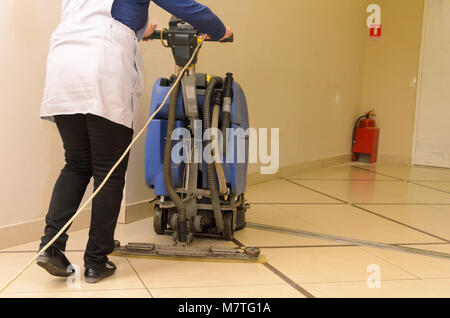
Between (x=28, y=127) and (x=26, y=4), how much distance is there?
19.8 inches

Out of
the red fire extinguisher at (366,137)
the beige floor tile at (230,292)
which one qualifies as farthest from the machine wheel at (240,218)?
the red fire extinguisher at (366,137)

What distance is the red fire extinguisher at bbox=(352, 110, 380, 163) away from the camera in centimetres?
504

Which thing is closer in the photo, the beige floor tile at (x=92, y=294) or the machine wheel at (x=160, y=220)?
the beige floor tile at (x=92, y=294)

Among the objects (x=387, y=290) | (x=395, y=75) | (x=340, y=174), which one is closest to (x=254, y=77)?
(x=340, y=174)

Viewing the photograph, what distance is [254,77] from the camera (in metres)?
3.40

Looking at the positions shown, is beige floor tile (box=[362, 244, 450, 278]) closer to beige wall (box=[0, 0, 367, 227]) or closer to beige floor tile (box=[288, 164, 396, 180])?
beige wall (box=[0, 0, 367, 227])

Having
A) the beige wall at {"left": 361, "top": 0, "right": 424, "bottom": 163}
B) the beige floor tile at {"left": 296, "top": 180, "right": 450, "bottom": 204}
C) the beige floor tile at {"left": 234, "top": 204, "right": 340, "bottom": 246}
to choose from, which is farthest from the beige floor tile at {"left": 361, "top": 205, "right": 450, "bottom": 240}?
the beige wall at {"left": 361, "top": 0, "right": 424, "bottom": 163}

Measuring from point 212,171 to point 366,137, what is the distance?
357cm

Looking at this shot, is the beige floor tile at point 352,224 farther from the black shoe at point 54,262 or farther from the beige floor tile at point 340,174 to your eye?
the black shoe at point 54,262

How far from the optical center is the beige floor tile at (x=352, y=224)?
2229mm

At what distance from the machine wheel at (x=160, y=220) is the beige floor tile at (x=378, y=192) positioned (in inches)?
58.7

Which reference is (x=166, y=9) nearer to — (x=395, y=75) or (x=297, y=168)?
(x=297, y=168)


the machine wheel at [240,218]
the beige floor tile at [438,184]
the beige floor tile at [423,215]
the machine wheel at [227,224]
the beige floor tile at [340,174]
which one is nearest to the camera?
the machine wheel at [227,224]
